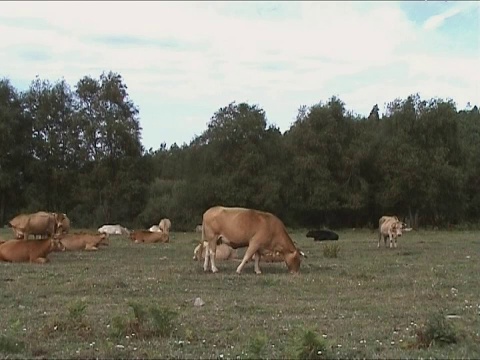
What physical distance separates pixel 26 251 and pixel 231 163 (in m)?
28.2

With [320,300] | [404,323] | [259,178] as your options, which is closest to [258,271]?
[320,300]

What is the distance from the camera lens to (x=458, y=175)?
47.0 metres

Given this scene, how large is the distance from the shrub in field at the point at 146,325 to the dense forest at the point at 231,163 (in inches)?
1435

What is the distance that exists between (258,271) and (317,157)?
102 ft

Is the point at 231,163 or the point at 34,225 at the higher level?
the point at 231,163

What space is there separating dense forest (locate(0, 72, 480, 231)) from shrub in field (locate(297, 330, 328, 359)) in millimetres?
38146

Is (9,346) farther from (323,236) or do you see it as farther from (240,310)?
(323,236)

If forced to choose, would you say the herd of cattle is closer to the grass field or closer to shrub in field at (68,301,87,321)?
the grass field

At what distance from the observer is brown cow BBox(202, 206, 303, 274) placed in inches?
700

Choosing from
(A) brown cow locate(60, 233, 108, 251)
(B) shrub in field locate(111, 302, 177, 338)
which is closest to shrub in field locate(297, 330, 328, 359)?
(B) shrub in field locate(111, 302, 177, 338)

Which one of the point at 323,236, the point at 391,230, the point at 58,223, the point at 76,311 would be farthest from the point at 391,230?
the point at 76,311

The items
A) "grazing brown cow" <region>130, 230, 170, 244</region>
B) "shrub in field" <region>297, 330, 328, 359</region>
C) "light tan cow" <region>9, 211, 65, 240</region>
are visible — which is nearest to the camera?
"shrub in field" <region>297, 330, 328, 359</region>

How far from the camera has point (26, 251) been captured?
1947 cm

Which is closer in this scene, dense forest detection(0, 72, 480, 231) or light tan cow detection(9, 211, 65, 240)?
light tan cow detection(9, 211, 65, 240)
